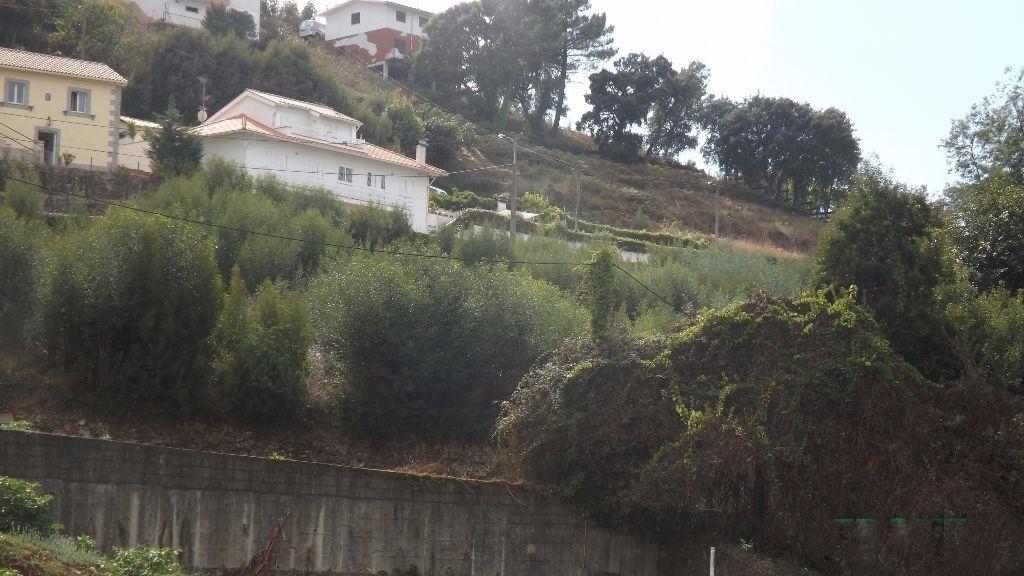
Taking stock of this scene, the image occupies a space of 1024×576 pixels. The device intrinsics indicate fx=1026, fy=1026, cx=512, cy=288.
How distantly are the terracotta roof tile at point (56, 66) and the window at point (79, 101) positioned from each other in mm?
732

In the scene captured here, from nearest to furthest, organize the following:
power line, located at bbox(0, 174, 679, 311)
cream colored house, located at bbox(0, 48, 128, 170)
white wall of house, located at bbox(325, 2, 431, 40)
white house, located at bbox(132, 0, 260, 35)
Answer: power line, located at bbox(0, 174, 679, 311) < cream colored house, located at bbox(0, 48, 128, 170) < white house, located at bbox(132, 0, 260, 35) < white wall of house, located at bbox(325, 2, 431, 40)

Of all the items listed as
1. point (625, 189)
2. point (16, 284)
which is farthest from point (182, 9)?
point (16, 284)

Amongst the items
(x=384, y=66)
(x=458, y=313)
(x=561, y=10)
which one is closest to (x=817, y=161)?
(x=561, y=10)

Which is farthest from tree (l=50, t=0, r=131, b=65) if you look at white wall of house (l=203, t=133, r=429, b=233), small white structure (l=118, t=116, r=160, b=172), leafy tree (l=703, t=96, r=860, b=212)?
leafy tree (l=703, t=96, r=860, b=212)

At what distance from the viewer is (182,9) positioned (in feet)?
244

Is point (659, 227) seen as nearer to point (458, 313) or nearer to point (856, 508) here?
point (458, 313)

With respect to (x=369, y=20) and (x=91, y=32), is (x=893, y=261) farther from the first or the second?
(x=369, y=20)

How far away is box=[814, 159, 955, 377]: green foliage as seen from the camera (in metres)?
19.8

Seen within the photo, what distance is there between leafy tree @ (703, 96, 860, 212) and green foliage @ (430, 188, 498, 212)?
81.9 ft

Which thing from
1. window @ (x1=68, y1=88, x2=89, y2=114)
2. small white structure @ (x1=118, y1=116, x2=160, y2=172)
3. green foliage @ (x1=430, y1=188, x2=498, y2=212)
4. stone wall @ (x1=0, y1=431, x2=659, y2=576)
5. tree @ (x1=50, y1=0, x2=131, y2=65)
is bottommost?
stone wall @ (x1=0, y1=431, x2=659, y2=576)

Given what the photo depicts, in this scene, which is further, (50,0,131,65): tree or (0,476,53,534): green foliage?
(50,0,131,65): tree

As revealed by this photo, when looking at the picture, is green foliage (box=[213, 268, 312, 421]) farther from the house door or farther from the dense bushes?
the house door

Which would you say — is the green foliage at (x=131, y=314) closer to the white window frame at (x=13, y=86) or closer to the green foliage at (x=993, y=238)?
the green foliage at (x=993, y=238)

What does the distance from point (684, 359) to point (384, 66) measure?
228 feet
